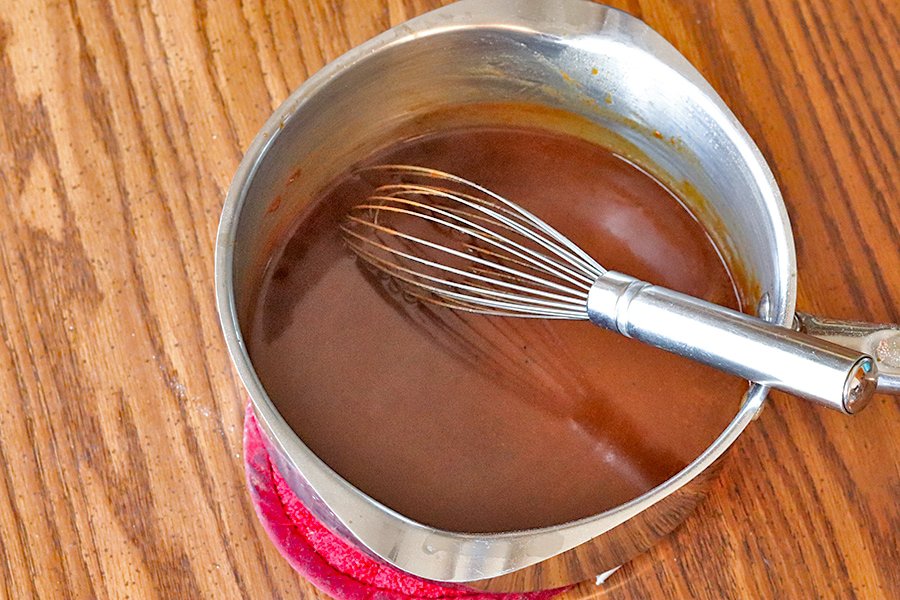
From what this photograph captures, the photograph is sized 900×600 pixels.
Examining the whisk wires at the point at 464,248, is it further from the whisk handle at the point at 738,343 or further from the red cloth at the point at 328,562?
the red cloth at the point at 328,562

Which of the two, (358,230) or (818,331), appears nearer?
(818,331)

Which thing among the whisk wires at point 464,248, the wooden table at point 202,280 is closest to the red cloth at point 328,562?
the wooden table at point 202,280

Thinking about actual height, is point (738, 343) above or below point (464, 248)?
above

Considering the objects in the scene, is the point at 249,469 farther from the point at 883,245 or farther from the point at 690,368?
the point at 883,245

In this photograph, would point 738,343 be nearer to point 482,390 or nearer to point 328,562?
point 482,390

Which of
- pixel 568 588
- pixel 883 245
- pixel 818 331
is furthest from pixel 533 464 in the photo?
pixel 883 245

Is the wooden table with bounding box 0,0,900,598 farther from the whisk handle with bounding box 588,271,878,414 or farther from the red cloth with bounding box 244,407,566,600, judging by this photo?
the whisk handle with bounding box 588,271,878,414

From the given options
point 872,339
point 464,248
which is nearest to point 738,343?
point 872,339
